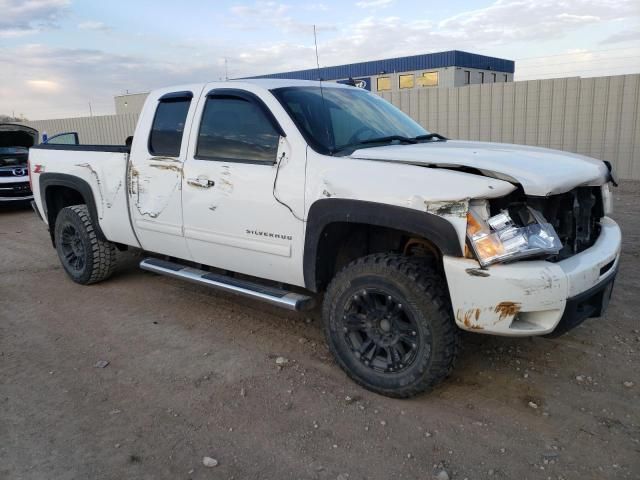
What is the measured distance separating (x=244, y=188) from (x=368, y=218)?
42.2 inches

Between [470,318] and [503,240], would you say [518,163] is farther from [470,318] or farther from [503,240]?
[470,318]

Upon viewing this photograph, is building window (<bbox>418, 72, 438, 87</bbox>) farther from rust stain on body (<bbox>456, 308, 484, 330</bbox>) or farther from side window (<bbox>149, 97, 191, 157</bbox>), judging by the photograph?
rust stain on body (<bbox>456, 308, 484, 330</bbox>)

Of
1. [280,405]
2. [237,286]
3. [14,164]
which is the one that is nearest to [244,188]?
[237,286]

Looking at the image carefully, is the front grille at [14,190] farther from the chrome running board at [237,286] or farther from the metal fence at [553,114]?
the metal fence at [553,114]

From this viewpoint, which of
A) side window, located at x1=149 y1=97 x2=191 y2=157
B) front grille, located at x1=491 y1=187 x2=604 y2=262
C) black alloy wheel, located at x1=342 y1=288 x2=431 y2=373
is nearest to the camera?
front grille, located at x1=491 y1=187 x2=604 y2=262

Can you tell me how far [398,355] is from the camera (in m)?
3.30

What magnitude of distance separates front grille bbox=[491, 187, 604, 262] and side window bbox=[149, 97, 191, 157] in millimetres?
2657

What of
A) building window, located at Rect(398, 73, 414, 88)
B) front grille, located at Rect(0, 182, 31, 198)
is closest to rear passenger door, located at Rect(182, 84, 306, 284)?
front grille, located at Rect(0, 182, 31, 198)

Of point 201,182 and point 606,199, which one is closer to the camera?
point 606,199

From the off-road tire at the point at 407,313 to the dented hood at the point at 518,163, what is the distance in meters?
0.62

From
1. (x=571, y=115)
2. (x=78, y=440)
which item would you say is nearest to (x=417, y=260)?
(x=78, y=440)

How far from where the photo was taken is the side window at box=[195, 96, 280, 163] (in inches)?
151

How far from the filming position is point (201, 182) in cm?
415

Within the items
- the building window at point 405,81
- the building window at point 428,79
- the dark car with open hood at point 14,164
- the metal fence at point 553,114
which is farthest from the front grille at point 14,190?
the building window at point 405,81
